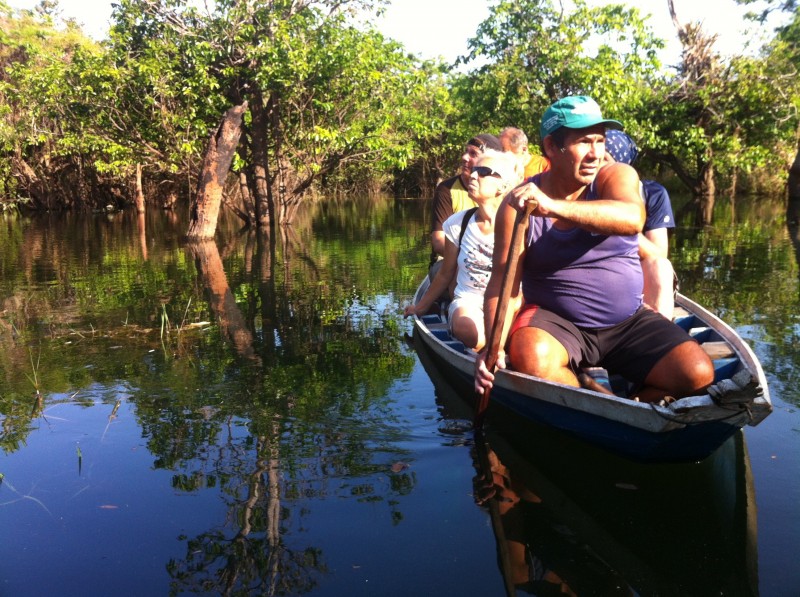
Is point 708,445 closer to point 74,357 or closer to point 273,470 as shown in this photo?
point 273,470

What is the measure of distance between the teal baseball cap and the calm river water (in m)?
1.71

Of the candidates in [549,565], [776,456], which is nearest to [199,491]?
[549,565]

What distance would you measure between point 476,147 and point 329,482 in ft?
11.2

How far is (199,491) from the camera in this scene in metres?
3.79

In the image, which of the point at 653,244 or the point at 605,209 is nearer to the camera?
the point at 605,209

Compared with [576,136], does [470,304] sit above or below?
below

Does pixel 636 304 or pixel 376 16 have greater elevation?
pixel 376 16

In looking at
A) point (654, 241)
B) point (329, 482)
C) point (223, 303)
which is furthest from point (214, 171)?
point (329, 482)

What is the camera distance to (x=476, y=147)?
6289 millimetres

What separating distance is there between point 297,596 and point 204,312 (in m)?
6.08

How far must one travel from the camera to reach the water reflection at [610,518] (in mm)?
2932

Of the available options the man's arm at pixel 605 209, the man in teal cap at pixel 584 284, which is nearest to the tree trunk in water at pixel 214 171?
the man in teal cap at pixel 584 284

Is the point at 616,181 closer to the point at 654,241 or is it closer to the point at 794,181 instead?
the point at 654,241

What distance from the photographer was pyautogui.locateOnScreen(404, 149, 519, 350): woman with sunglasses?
507 centimetres
